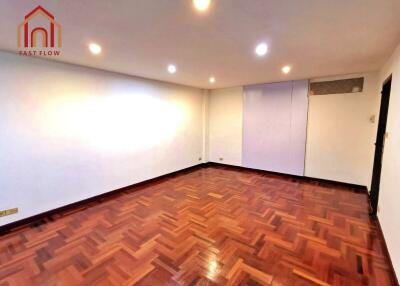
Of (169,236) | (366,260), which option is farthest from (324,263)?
(169,236)

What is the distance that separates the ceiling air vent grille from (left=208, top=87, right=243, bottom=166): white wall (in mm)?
1708

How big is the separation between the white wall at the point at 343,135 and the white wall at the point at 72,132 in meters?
3.20

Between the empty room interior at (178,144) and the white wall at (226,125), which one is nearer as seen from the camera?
the empty room interior at (178,144)

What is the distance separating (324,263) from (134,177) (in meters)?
3.30

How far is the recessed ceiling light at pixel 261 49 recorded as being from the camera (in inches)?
87.0

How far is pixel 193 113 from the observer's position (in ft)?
17.4

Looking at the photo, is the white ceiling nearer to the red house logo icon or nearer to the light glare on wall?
the red house logo icon

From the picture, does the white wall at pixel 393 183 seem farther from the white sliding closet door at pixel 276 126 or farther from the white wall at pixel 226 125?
the white wall at pixel 226 125

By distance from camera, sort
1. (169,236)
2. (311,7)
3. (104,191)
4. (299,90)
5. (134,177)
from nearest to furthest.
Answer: (311,7) → (169,236) → (104,191) → (134,177) → (299,90)

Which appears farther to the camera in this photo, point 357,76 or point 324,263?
point 357,76

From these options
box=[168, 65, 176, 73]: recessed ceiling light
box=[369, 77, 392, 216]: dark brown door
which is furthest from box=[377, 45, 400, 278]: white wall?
box=[168, 65, 176, 73]: recessed ceiling light

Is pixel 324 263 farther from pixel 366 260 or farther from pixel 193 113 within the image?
pixel 193 113

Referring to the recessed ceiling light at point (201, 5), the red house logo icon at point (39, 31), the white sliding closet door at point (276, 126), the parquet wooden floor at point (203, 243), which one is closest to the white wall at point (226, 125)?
the white sliding closet door at point (276, 126)

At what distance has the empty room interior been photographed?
5.60ft
